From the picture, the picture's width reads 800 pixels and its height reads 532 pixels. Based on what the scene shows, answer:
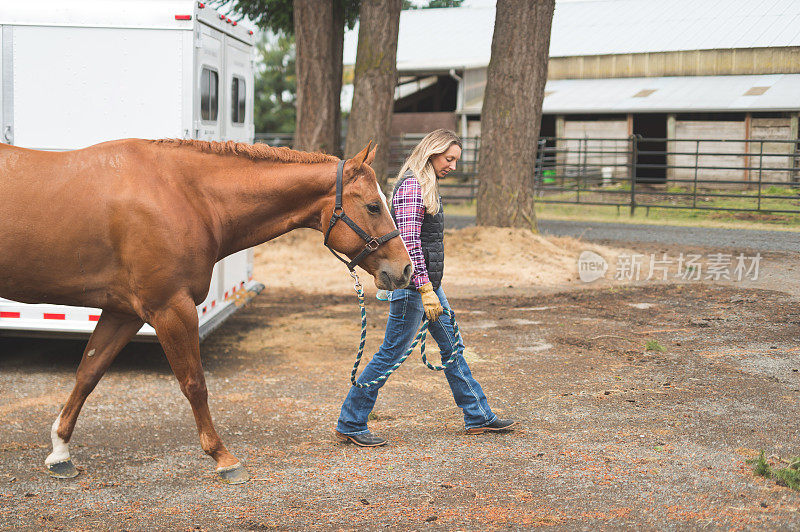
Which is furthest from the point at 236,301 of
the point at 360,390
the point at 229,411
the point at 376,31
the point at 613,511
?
the point at 376,31

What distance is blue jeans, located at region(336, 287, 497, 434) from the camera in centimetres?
523

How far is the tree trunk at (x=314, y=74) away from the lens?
584 inches

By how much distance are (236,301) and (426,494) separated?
432cm

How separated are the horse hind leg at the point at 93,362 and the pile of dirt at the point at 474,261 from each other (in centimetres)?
631

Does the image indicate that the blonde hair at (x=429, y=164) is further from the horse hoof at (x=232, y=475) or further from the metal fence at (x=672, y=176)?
the metal fence at (x=672, y=176)

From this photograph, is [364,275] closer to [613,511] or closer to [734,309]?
[734,309]

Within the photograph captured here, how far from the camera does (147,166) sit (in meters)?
4.77

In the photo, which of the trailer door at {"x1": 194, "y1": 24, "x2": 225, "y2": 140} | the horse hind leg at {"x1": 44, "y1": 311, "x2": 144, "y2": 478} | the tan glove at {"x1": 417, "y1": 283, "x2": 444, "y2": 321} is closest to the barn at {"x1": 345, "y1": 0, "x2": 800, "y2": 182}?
the trailer door at {"x1": 194, "y1": 24, "x2": 225, "y2": 140}

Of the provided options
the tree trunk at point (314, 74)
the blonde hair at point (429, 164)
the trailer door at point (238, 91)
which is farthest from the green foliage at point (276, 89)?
the blonde hair at point (429, 164)

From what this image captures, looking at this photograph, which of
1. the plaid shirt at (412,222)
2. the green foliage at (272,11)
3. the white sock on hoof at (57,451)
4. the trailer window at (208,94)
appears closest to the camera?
the white sock on hoof at (57,451)

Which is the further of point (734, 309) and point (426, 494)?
point (734, 309)

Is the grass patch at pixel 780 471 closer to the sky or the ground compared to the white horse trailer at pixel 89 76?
closer to the ground

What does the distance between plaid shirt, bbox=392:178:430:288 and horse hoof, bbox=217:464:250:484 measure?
58.0 inches

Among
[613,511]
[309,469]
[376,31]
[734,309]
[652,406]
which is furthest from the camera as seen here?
[376,31]
